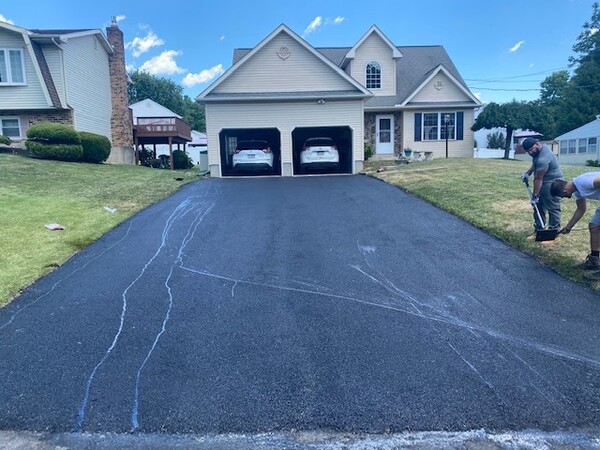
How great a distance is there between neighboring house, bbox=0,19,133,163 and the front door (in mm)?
15053

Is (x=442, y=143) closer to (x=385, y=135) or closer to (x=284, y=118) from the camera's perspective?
(x=385, y=135)

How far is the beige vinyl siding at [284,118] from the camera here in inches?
794

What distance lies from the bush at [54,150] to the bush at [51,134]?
0.25m

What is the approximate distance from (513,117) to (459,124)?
268 cm

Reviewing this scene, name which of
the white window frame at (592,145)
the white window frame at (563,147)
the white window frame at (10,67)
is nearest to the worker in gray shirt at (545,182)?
the white window frame at (10,67)

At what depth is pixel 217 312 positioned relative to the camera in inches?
207

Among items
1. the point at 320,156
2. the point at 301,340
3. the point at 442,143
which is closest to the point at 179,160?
the point at 320,156

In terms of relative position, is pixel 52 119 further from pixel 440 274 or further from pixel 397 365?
pixel 397 365

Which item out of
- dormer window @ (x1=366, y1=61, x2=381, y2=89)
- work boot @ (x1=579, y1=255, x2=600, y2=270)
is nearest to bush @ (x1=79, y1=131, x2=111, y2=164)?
dormer window @ (x1=366, y1=61, x2=381, y2=89)

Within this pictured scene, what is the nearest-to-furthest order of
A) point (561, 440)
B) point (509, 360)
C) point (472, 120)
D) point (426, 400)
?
1. point (561, 440)
2. point (426, 400)
3. point (509, 360)
4. point (472, 120)

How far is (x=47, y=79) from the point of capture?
2230 centimetres

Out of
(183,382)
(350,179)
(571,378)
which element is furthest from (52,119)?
(571,378)

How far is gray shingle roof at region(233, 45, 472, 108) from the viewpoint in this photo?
26.2 metres

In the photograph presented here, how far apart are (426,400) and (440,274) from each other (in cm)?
319
